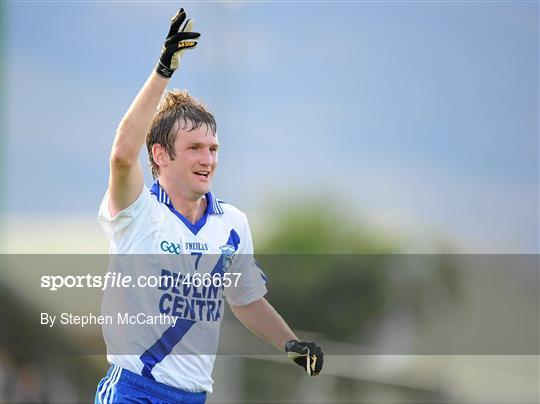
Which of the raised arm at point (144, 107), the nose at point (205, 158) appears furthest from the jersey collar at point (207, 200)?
the raised arm at point (144, 107)

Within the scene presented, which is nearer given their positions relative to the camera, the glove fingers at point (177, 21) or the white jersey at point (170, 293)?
the glove fingers at point (177, 21)

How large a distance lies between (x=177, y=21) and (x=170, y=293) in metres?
1.34

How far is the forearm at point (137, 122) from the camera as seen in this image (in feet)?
10.8

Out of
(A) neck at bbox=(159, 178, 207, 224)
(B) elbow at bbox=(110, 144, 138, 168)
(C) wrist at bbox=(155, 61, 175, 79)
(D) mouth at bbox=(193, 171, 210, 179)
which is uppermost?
(C) wrist at bbox=(155, 61, 175, 79)

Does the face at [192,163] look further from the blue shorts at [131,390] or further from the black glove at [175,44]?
the blue shorts at [131,390]

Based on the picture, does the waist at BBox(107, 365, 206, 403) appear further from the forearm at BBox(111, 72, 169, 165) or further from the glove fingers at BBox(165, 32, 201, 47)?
the glove fingers at BBox(165, 32, 201, 47)

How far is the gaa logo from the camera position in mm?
3738

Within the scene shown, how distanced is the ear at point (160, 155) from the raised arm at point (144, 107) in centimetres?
55

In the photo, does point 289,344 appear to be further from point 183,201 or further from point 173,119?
point 173,119

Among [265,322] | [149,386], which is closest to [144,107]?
[149,386]

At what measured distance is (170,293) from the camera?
3795 mm

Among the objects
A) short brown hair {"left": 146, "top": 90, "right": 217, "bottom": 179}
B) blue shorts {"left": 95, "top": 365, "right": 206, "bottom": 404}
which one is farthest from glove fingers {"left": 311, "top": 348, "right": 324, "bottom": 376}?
short brown hair {"left": 146, "top": 90, "right": 217, "bottom": 179}

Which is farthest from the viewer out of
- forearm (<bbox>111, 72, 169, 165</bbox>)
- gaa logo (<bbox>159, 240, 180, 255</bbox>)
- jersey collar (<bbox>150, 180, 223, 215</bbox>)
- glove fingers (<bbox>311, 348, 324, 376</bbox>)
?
glove fingers (<bbox>311, 348, 324, 376</bbox>)

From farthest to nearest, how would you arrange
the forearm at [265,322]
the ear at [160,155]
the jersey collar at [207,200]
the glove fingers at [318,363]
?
1. the forearm at [265,322]
2. the glove fingers at [318,363]
3. the ear at [160,155]
4. the jersey collar at [207,200]
